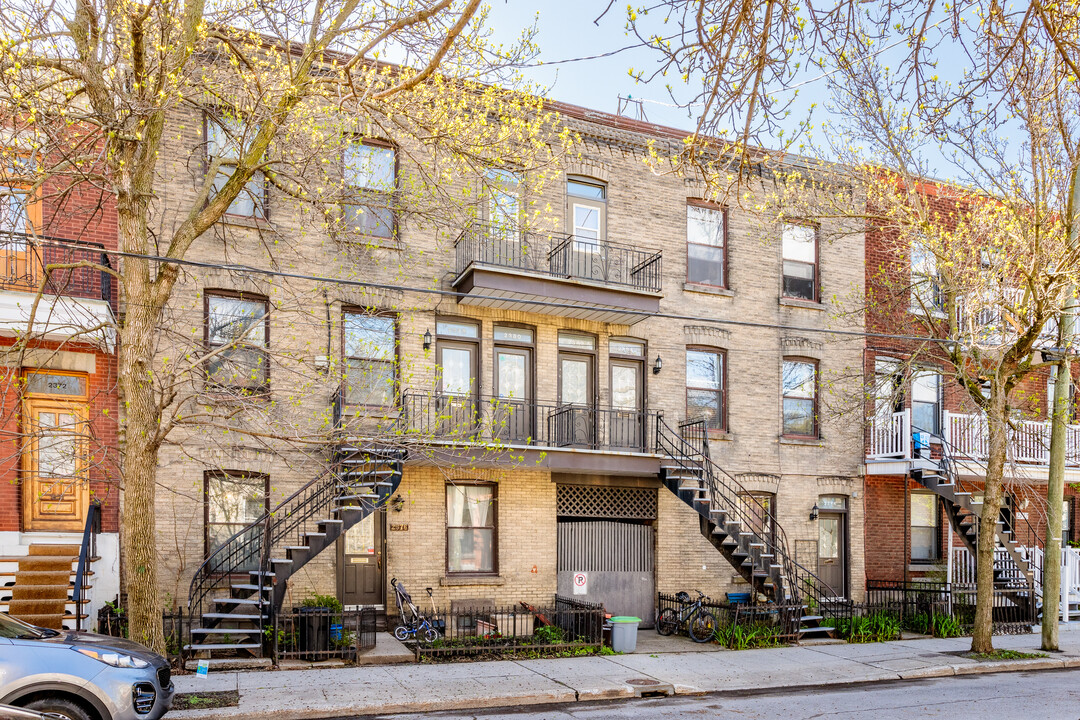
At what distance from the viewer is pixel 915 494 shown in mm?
21734

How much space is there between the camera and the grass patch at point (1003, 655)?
15.4m

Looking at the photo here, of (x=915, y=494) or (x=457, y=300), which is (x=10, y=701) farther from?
(x=915, y=494)

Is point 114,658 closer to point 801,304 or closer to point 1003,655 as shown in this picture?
point 1003,655

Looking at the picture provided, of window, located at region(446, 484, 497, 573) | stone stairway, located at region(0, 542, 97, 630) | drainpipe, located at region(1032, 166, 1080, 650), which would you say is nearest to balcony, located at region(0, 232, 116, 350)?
stone stairway, located at region(0, 542, 97, 630)

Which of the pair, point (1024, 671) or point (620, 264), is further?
point (620, 264)

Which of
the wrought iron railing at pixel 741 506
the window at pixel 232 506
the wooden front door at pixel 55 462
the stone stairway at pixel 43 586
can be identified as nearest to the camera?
the stone stairway at pixel 43 586

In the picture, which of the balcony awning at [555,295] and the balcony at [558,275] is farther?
the balcony at [558,275]

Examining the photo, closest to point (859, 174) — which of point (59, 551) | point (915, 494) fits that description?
point (915, 494)

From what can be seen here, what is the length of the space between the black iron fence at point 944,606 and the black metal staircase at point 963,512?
0.43 meters

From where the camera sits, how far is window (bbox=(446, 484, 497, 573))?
17250 millimetres

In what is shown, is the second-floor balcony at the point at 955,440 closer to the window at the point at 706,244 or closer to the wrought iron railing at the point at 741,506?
the wrought iron railing at the point at 741,506

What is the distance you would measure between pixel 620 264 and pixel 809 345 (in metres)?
5.17

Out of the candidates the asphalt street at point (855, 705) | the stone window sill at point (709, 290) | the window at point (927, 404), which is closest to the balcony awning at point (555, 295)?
the stone window sill at point (709, 290)

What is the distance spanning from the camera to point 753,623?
16906 mm
